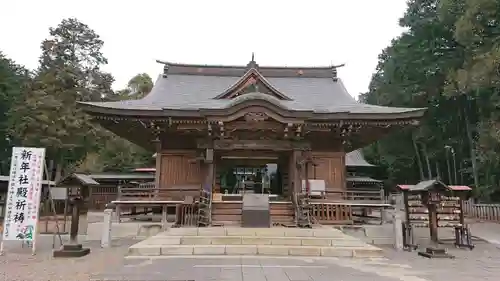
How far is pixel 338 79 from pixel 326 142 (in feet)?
17.3

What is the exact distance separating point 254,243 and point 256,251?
1.39ft

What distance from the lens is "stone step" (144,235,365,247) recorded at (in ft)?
26.5

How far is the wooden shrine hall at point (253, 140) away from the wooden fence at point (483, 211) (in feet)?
25.1

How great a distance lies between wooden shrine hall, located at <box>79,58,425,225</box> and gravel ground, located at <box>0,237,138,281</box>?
2.70 m

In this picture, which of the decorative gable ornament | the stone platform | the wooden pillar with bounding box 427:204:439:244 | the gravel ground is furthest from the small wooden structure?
the gravel ground

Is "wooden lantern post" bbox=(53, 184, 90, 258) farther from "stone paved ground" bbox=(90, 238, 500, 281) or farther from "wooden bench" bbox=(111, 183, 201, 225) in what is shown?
"wooden bench" bbox=(111, 183, 201, 225)

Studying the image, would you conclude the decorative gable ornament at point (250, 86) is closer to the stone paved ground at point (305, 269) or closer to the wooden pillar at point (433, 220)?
the wooden pillar at point (433, 220)

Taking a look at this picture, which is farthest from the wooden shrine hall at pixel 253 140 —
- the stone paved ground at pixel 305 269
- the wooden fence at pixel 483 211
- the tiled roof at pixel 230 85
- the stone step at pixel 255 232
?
the wooden fence at pixel 483 211

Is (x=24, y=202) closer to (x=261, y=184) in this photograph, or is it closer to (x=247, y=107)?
(x=247, y=107)

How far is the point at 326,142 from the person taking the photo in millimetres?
12484

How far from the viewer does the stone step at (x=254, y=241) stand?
808 cm

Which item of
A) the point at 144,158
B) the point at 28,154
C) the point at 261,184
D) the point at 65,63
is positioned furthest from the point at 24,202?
the point at 65,63

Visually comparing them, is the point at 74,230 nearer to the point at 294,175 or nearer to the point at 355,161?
the point at 294,175

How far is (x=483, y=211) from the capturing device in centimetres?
1711
